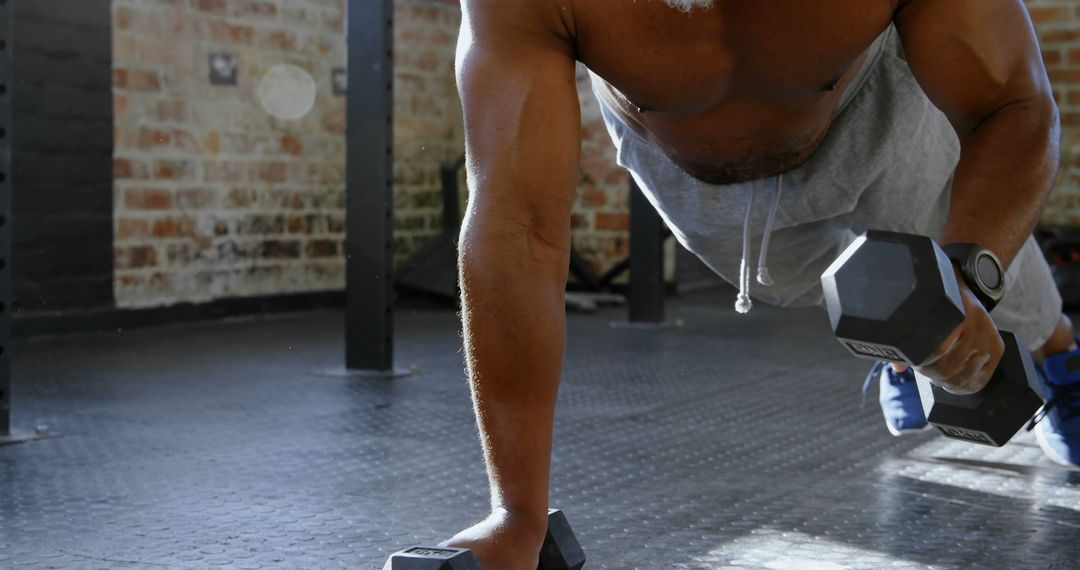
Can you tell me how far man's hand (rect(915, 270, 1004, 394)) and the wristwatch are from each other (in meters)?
0.01

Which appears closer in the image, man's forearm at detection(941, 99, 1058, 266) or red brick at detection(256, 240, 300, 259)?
man's forearm at detection(941, 99, 1058, 266)

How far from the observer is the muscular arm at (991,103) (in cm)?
117

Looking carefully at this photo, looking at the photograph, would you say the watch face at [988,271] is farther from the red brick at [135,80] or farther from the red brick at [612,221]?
the red brick at [612,221]

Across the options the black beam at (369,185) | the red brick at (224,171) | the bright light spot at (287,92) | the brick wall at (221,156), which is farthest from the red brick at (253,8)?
the black beam at (369,185)

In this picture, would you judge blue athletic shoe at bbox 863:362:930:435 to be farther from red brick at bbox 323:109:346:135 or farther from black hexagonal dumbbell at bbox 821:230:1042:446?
red brick at bbox 323:109:346:135

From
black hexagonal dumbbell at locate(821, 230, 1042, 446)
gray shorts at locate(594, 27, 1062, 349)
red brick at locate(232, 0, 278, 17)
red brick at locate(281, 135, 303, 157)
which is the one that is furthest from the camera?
red brick at locate(281, 135, 303, 157)

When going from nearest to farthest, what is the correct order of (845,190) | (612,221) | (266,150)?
(845,190), (266,150), (612,221)

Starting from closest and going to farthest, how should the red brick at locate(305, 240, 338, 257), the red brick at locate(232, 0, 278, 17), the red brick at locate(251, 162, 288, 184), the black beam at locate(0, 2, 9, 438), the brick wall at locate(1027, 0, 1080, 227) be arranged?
the black beam at locate(0, 2, 9, 438) → the red brick at locate(232, 0, 278, 17) → the red brick at locate(251, 162, 288, 184) → the red brick at locate(305, 240, 338, 257) → the brick wall at locate(1027, 0, 1080, 227)

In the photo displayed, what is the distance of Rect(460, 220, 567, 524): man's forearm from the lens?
1.18m

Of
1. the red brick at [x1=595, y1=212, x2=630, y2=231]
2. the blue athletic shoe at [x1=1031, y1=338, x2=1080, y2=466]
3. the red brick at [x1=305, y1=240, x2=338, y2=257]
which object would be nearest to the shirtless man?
the blue athletic shoe at [x1=1031, y1=338, x2=1080, y2=466]

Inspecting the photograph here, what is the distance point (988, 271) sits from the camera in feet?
3.65

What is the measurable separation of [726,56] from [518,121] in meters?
0.24

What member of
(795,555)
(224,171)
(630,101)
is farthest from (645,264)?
(630,101)

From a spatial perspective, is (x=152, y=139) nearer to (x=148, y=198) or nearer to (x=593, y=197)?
(x=148, y=198)
